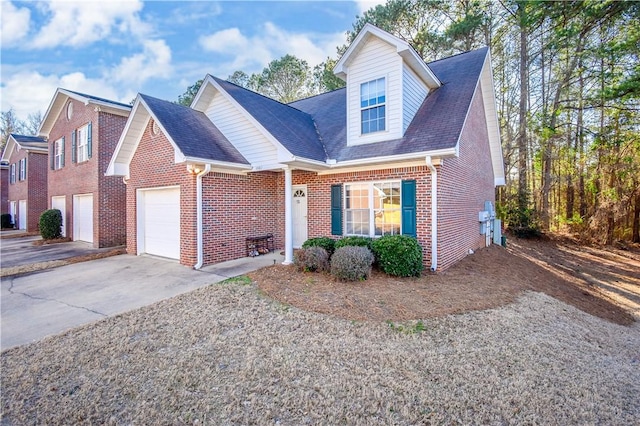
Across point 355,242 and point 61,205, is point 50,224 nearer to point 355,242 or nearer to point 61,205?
point 61,205

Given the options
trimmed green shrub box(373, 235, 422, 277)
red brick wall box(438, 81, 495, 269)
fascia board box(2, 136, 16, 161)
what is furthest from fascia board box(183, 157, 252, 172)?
fascia board box(2, 136, 16, 161)

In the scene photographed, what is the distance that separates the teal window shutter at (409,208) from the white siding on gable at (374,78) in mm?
1543

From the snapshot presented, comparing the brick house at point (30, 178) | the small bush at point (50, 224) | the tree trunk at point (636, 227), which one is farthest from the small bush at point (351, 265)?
the brick house at point (30, 178)

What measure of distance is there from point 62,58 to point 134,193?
23.2 feet

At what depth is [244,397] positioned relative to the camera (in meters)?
3.09

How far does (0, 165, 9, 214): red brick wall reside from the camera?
25.0 m

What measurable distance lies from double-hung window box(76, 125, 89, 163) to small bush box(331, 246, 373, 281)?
44.5ft

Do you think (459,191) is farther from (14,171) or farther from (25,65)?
(14,171)

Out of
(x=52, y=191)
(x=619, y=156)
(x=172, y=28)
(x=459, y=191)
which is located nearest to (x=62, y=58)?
(x=172, y=28)

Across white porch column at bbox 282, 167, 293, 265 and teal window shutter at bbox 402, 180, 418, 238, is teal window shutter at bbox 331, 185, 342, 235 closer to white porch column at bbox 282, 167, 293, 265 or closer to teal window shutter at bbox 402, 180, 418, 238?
white porch column at bbox 282, 167, 293, 265

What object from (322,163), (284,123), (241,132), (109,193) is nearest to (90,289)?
(241,132)

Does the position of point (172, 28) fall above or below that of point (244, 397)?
above

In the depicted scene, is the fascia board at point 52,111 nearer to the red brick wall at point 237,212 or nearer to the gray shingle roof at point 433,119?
the red brick wall at point 237,212

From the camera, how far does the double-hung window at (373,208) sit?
8312mm
